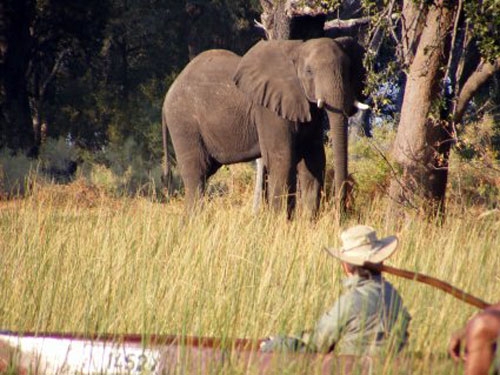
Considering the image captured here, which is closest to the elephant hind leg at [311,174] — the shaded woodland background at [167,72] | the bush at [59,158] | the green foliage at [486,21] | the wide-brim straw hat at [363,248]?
the shaded woodland background at [167,72]

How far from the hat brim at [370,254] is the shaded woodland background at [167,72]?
18.1ft

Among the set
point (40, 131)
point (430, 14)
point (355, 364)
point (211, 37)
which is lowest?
point (40, 131)

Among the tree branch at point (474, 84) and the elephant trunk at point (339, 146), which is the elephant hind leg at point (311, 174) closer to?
the elephant trunk at point (339, 146)

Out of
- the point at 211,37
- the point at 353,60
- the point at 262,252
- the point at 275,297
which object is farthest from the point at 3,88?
the point at 275,297

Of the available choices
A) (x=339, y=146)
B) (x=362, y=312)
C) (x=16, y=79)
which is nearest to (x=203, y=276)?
(x=362, y=312)

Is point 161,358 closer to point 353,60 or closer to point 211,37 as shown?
point 353,60

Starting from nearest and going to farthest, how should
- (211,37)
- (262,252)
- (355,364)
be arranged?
1. (355,364)
2. (262,252)
3. (211,37)

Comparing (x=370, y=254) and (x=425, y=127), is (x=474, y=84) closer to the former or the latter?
(x=425, y=127)

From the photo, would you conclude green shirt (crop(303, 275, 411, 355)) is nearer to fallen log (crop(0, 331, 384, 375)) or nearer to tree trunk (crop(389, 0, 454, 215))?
fallen log (crop(0, 331, 384, 375))

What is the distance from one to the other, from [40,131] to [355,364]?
25.3 m

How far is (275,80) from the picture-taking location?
14383 millimetres

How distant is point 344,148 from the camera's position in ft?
43.7

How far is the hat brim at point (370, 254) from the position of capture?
5676 mm

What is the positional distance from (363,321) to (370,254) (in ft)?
1.14
